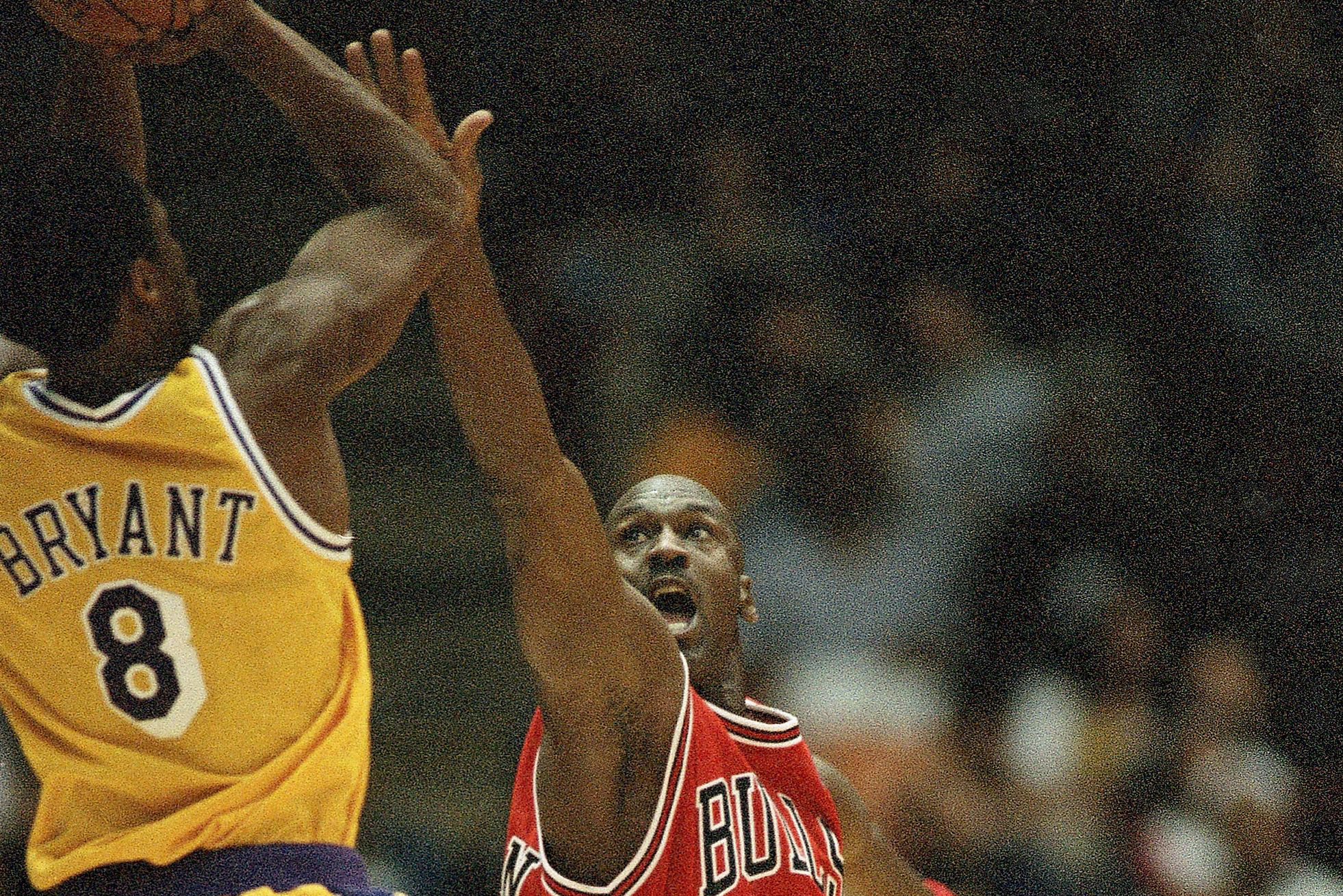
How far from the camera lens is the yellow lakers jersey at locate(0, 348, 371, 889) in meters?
2.19

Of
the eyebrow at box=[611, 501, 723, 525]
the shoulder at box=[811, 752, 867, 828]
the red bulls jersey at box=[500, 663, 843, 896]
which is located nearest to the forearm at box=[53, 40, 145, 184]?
the red bulls jersey at box=[500, 663, 843, 896]

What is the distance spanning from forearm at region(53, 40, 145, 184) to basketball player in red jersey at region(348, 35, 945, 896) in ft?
1.13

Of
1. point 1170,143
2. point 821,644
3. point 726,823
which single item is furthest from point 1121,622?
point 726,823

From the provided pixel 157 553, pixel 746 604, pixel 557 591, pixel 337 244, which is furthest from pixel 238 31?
pixel 746 604

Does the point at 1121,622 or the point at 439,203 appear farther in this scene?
the point at 1121,622

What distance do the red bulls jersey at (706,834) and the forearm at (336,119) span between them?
1144mm

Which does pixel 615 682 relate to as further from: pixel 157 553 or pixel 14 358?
pixel 14 358

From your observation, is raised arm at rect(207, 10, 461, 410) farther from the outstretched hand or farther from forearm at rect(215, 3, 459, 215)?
the outstretched hand

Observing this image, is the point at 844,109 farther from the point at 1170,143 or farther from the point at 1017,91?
the point at 1170,143

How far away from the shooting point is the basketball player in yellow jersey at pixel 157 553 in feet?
7.13

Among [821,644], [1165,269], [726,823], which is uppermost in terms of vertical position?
[1165,269]

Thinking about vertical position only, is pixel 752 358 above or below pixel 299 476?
above

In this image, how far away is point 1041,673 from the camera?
600 cm

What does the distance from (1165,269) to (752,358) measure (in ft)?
5.78
